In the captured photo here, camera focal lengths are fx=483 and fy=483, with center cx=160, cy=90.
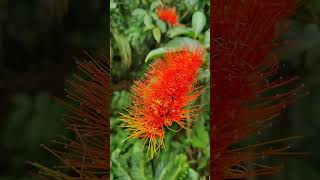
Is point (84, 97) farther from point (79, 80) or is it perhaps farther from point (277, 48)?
point (277, 48)

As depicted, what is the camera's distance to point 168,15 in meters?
1.50

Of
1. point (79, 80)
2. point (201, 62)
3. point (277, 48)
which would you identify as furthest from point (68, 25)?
point (277, 48)

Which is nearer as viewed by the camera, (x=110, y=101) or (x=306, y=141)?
(x=110, y=101)

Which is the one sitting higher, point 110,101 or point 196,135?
point 110,101

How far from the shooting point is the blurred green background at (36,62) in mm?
1636

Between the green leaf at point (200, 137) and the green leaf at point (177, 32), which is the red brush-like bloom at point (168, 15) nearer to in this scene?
the green leaf at point (177, 32)

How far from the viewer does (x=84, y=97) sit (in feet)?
5.32

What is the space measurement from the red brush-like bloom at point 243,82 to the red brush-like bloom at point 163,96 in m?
0.11

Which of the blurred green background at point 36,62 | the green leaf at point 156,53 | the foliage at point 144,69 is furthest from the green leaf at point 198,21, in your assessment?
the blurred green background at point 36,62

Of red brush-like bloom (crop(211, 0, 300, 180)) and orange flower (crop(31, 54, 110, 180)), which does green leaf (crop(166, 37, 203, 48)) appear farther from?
orange flower (crop(31, 54, 110, 180))

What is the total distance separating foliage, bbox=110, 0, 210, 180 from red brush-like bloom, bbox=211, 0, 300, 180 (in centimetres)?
10

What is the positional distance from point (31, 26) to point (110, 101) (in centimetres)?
41

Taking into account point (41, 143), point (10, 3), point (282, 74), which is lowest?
point (41, 143)

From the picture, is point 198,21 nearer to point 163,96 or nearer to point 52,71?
point 163,96
